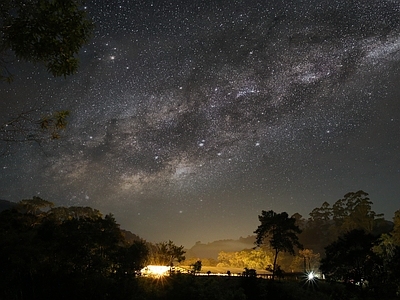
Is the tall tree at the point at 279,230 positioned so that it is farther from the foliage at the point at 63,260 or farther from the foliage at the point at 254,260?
the foliage at the point at 254,260

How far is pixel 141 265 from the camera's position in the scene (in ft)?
126

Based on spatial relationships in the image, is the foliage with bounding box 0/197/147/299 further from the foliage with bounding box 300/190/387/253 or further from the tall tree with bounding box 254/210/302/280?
the foliage with bounding box 300/190/387/253

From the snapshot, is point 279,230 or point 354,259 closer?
point 354,259

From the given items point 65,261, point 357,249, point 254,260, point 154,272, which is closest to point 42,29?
point 65,261

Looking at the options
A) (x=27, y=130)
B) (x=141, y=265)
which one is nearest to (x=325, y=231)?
(x=141, y=265)

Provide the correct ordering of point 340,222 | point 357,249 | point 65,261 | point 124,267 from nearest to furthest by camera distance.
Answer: point 65,261 < point 124,267 < point 357,249 < point 340,222

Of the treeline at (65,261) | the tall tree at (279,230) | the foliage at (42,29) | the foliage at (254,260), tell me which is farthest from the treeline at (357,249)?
the foliage at (42,29)

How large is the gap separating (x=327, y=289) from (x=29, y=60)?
155ft

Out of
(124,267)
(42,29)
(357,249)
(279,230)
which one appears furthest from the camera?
(279,230)

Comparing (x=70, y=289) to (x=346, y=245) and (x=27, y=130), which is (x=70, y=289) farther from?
(x=346, y=245)

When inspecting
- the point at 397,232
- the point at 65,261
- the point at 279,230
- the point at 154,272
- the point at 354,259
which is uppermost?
the point at 279,230

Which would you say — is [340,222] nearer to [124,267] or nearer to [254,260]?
[254,260]

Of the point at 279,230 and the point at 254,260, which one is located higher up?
→ the point at 279,230

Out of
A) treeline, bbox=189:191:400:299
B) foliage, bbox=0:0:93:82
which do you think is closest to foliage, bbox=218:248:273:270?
treeline, bbox=189:191:400:299
